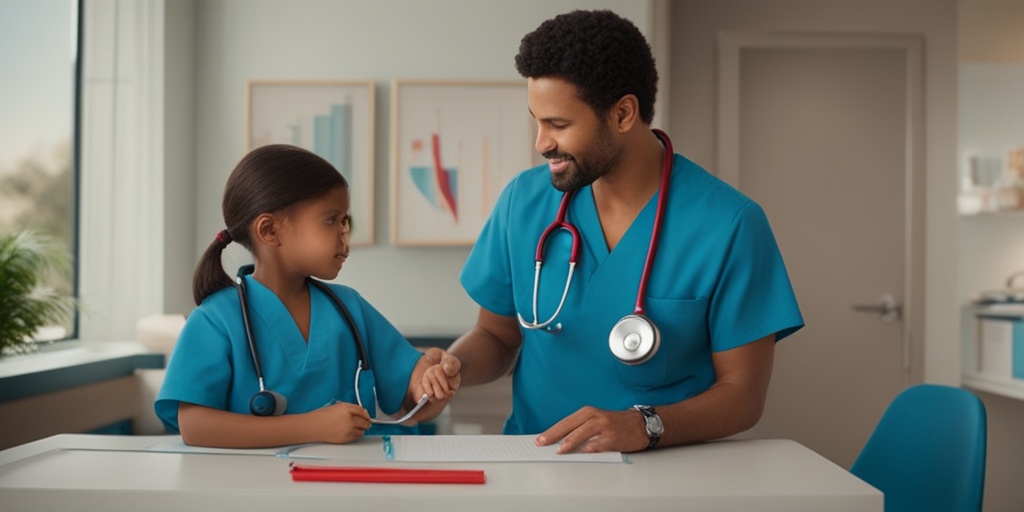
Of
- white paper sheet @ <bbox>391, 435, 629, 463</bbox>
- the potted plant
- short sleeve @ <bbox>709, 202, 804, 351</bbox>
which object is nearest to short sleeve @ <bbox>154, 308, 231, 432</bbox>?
white paper sheet @ <bbox>391, 435, 629, 463</bbox>

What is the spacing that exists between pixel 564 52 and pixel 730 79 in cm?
264

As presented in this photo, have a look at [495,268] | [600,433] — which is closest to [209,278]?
[495,268]

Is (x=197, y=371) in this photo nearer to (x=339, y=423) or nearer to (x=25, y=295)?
(x=339, y=423)

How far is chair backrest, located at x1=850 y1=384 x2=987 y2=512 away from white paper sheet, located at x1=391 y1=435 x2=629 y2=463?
0.53m

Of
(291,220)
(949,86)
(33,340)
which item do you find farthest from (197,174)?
(949,86)

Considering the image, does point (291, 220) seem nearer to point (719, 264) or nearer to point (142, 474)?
point (142, 474)

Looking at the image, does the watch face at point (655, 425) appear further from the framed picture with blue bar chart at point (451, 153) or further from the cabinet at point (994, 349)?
the cabinet at point (994, 349)

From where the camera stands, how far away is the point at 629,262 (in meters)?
1.46

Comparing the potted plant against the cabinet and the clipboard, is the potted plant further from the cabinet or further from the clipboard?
the cabinet

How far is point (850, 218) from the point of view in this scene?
3998 millimetres

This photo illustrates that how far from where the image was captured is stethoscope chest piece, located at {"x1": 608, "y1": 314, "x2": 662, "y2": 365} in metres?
1.30

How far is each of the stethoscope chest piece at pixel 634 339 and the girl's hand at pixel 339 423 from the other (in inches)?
13.6

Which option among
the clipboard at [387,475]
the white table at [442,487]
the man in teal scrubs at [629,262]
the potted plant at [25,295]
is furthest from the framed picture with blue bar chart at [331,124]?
the clipboard at [387,475]

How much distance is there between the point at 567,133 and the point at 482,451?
0.48 meters
